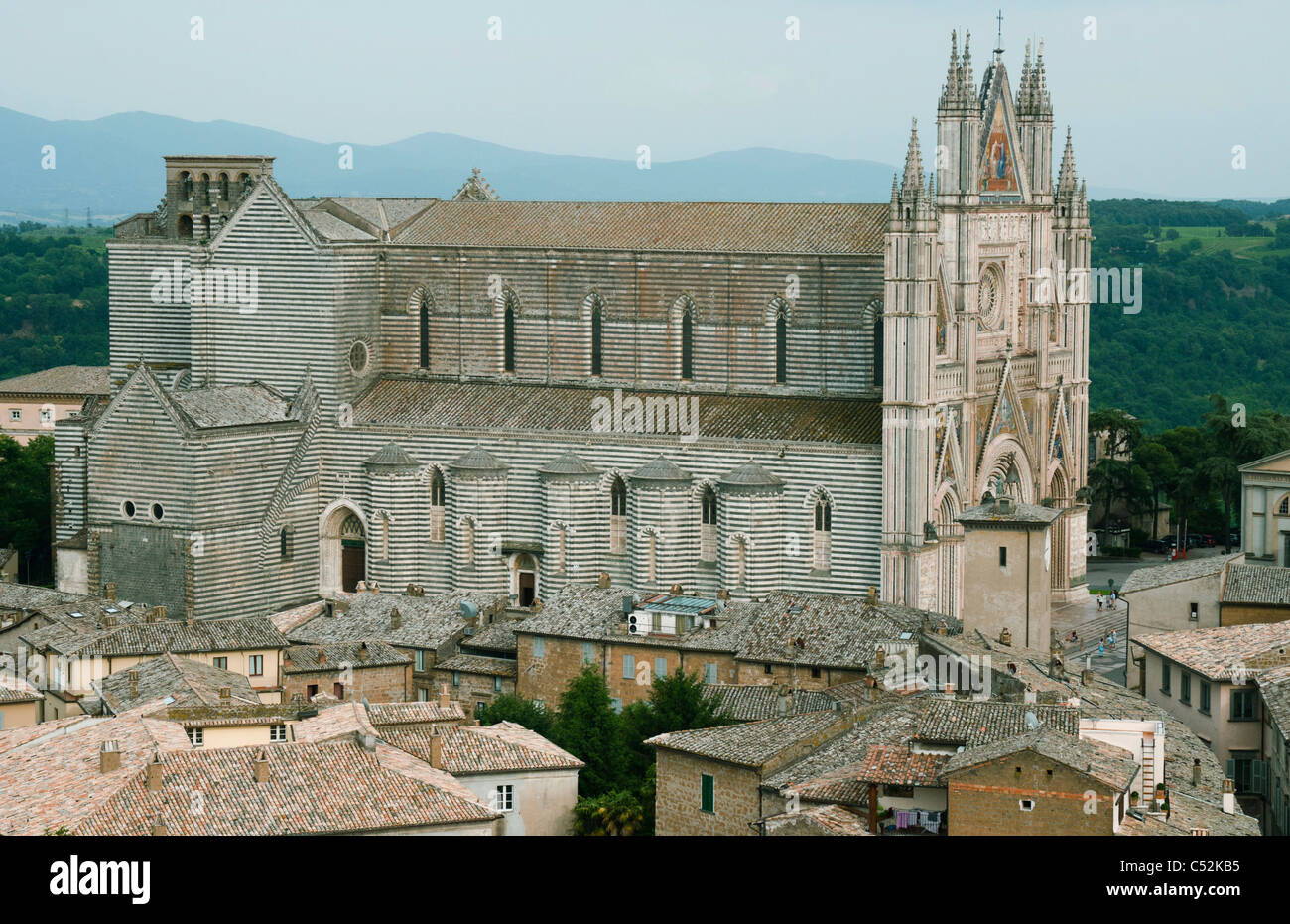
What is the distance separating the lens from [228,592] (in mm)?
56375

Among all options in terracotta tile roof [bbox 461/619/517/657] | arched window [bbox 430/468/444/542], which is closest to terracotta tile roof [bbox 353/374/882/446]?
arched window [bbox 430/468/444/542]

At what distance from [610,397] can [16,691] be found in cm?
1918

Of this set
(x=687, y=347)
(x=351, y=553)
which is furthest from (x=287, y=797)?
(x=351, y=553)

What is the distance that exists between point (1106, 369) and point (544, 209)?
→ 46.9 meters

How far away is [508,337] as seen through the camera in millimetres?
59719

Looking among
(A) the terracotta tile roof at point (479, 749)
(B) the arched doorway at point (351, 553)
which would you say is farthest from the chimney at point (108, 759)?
(B) the arched doorway at point (351, 553)

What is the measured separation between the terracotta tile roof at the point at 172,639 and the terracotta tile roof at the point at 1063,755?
833 inches

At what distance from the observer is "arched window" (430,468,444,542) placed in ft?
190

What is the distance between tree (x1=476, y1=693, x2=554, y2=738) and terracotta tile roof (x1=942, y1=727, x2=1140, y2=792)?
578 inches

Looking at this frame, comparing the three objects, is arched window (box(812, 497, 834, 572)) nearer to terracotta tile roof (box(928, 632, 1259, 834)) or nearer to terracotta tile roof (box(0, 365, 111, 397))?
terracotta tile roof (box(928, 632, 1259, 834))

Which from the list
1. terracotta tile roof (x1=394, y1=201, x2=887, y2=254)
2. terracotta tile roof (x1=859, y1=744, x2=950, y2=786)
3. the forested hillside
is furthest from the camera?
the forested hillside

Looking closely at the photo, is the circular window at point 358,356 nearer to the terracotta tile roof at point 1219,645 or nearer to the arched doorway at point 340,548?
the arched doorway at point 340,548
